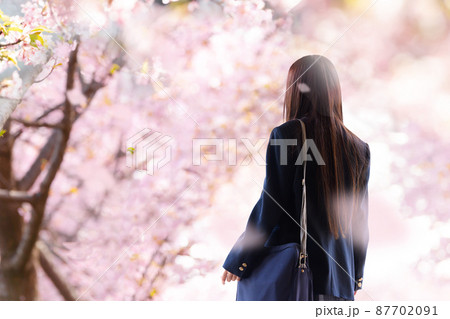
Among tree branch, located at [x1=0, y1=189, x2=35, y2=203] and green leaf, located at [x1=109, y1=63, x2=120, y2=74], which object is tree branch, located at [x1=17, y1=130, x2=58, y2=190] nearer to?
tree branch, located at [x1=0, y1=189, x2=35, y2=203]

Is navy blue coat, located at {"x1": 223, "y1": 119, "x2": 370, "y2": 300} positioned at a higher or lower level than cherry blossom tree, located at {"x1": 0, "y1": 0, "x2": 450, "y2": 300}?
lower

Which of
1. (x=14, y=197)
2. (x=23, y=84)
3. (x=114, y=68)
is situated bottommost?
(x=14, y=197)

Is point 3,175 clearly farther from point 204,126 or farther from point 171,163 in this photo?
point 204,126

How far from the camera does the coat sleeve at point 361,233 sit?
1051 millimetres

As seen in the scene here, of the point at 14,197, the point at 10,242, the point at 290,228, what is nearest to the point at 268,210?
the point at 290,228

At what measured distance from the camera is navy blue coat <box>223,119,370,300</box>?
3.16 feet

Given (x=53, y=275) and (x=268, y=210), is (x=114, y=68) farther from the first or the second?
(x=268, y=210)

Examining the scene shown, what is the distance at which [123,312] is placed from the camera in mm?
1267

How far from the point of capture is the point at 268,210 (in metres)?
0.96

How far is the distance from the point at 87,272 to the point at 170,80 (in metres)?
1.08

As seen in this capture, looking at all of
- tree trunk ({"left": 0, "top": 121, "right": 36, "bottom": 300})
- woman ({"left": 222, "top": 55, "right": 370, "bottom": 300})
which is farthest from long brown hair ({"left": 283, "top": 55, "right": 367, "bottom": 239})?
tree trunk ({"left": 0, "top": 121, "right": 36, "bottom": 300})

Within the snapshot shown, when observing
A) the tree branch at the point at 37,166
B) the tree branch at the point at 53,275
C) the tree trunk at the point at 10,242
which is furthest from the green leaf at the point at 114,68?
the tree branch at the point at 53,275

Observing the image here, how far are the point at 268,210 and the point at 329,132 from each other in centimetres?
→ 23

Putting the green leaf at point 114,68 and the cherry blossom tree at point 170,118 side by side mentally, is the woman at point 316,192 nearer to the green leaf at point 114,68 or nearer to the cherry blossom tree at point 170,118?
the cherry blossom tree at point 170,118
